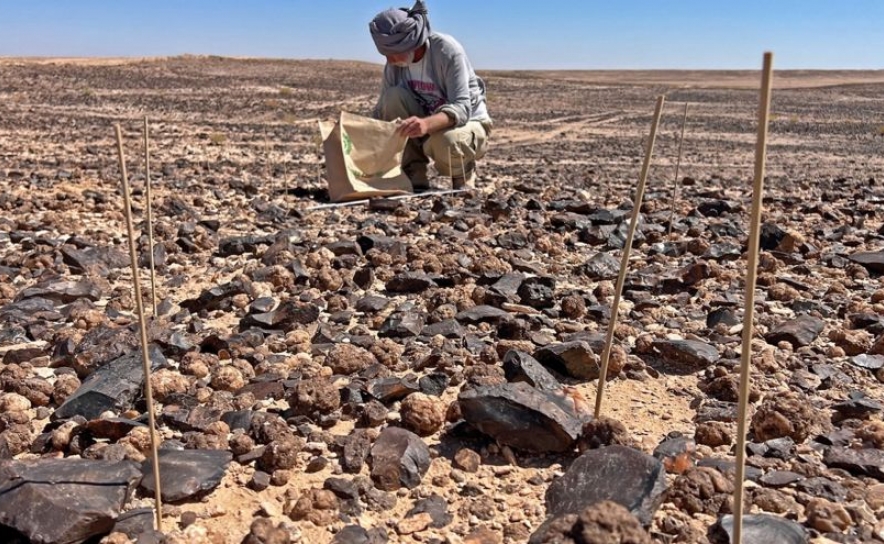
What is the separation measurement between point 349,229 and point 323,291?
1343 mm

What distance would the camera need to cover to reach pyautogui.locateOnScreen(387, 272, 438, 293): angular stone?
371cm

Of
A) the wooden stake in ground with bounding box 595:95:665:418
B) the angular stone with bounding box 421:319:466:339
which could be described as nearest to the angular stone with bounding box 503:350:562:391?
the wooden stake in ground with bounding box 595:95:665:418

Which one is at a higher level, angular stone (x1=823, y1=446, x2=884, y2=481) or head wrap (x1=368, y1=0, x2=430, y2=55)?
head wrap (x1=368, y1=0, x2=430, y2=55)

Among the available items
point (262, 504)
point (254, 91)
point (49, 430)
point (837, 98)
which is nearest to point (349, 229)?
point (49, 430)

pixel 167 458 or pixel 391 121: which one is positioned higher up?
pixel 391 121

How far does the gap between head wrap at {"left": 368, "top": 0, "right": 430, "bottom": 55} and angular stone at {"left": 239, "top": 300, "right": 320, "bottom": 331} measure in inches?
107

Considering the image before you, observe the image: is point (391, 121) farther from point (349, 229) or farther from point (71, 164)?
point (71, 164)

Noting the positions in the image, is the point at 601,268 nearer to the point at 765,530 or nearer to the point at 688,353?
the point at 688,353

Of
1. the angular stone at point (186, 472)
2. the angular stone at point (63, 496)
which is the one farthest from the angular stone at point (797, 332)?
the angular stone at point (63, 496)

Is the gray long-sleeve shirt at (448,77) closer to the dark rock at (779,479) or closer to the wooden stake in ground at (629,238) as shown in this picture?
the wooden stake in ground at (629,238)

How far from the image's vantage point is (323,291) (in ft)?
12.2

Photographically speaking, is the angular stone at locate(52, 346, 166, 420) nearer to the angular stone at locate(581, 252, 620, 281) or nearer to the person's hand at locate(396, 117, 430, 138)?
the angular stone at locate(581, 252, 620, 281)

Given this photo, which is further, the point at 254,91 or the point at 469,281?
the point at 254,91

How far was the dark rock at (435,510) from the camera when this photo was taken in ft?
6.34
